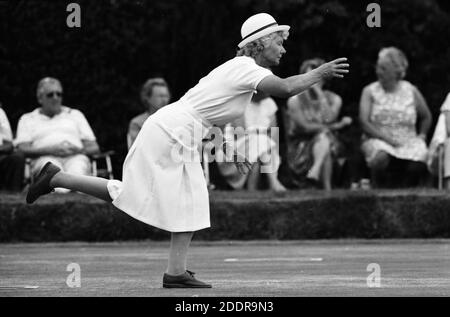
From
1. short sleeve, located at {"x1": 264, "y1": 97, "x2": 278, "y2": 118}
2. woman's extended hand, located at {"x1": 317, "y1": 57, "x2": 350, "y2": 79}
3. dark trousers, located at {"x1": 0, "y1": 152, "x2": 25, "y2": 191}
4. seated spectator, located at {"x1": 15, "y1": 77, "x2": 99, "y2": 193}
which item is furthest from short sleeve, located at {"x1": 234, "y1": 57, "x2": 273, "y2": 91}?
short sleeve, located at {"x1": 264, "y1": 97, "x2": 278, "y2": 118}

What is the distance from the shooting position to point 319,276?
10.4 metres

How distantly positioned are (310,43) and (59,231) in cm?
545

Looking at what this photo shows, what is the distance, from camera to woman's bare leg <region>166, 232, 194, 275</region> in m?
9.22

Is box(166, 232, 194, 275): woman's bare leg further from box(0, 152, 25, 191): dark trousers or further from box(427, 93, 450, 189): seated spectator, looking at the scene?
box(427, 93, 450, 189): seated spectator

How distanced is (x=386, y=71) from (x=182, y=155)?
7.54 meters

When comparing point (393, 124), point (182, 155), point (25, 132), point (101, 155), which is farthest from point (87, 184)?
point (393, 124)

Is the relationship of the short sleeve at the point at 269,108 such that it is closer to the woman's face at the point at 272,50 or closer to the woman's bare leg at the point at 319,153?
the woman's bare leg at the point at 319,153

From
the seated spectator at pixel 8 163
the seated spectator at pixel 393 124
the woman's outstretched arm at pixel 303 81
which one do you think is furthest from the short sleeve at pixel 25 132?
the woman's outstretched arm at pixel 303 81

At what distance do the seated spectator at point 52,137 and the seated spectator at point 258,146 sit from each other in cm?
174

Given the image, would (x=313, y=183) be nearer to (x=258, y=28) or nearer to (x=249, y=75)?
(x=258, y=28)

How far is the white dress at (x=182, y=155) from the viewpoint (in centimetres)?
921

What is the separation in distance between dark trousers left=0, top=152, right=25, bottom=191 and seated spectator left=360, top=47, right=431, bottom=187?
3880 mm
